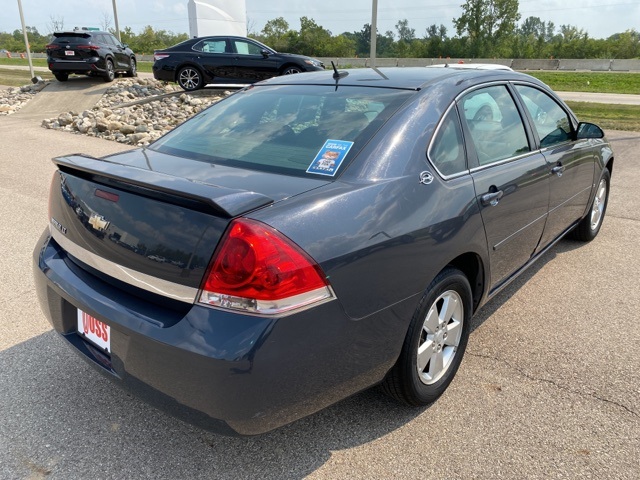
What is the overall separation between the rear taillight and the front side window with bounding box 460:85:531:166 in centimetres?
151

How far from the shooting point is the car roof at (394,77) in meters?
2.94

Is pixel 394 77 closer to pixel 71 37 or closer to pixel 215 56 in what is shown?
pixel 215 56

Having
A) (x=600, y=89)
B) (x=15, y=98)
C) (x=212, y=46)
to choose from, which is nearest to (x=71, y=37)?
(x=15, y=98)

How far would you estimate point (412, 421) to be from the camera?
8.48 ft

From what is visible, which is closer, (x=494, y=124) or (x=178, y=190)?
(x=178, y=190)

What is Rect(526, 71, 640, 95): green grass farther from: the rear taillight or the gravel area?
the rear taillight

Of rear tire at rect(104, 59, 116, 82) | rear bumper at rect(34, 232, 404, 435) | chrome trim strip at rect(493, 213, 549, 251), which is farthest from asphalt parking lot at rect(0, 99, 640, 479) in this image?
rear tire at rect(104, 59, 116, 82)

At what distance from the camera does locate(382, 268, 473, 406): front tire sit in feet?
7.97

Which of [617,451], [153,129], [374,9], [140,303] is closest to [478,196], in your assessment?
[617,451]

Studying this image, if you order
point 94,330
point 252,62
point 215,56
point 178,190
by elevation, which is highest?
point 215,56

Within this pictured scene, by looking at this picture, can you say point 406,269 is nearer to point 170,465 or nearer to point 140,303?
point 140,303

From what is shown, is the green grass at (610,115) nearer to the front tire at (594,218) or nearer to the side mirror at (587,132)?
the front tire at (594,218)

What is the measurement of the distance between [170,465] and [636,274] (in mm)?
3890

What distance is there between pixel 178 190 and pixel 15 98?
19745 mm
